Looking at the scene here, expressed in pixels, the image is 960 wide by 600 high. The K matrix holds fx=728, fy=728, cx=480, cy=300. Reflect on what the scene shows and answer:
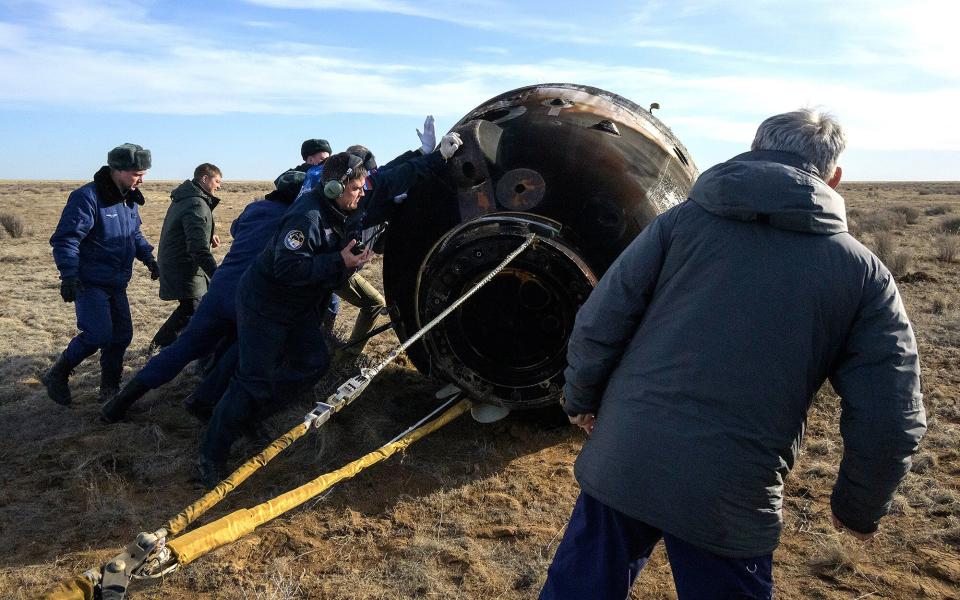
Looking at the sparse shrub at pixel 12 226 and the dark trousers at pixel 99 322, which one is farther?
the sparse shrub at pixel 12 226

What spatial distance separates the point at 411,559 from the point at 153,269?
4211 millimetres

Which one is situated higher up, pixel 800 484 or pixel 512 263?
pixel 512 263

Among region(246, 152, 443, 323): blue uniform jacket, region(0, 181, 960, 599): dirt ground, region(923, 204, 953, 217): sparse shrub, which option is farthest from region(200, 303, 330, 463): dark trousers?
region(923, 204, 953, 217): sparse shrub

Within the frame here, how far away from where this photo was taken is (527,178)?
4.31 meters

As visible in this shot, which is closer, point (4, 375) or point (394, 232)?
point (394, 232)

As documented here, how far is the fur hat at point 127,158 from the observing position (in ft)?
18.1

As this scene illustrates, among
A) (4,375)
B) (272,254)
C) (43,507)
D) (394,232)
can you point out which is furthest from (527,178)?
(4,375)

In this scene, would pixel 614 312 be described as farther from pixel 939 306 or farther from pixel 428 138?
pixel 939 306

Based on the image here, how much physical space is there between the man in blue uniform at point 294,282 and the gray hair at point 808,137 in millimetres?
2395

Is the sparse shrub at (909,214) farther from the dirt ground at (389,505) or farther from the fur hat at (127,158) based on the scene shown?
the fur hat at (127,158)

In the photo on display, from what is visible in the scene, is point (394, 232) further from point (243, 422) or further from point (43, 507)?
point (43, 507)

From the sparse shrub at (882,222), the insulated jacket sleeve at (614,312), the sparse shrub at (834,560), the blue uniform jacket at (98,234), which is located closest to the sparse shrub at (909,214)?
the sparse shrub at (882,222)

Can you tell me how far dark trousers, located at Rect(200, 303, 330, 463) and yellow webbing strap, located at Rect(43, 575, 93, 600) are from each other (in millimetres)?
2030

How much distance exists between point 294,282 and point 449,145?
1237 millimetres
